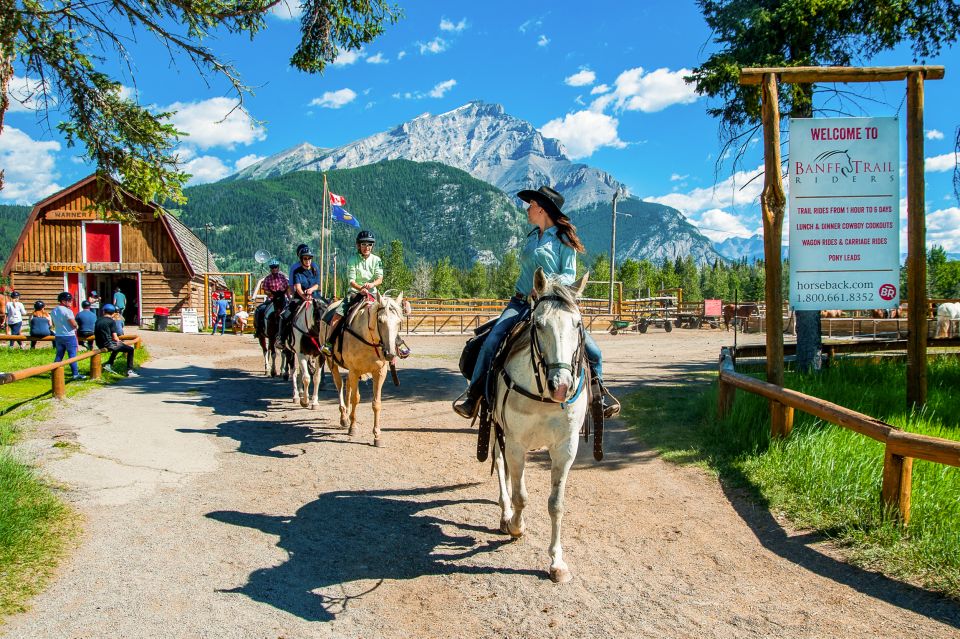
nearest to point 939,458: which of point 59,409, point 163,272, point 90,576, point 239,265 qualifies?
point 90,576

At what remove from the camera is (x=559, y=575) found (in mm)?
4613

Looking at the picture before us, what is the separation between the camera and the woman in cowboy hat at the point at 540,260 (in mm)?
5242

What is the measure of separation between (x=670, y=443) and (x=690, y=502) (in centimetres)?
214

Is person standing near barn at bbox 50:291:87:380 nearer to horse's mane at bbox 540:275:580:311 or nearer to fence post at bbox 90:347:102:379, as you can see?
fence post at bbox 90:347:102:379

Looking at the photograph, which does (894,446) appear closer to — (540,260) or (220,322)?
(540,260)

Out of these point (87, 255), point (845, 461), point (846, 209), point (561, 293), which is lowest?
point (845, 461)

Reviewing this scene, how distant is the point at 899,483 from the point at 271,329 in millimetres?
13005

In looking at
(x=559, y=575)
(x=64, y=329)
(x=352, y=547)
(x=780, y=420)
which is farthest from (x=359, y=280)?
(x=64, y=329)

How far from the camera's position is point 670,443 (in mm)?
8469

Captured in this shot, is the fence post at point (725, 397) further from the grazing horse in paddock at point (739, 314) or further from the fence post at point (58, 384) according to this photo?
the grazing horse in paddock at point (739, 314)

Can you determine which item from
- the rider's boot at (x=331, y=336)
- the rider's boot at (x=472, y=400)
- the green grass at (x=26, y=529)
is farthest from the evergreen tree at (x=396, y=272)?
the rider's boot at (x=472, y=400)

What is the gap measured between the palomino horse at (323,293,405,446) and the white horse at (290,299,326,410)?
183 cm

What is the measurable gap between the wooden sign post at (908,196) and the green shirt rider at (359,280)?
5.85m

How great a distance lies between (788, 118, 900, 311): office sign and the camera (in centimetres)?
745
